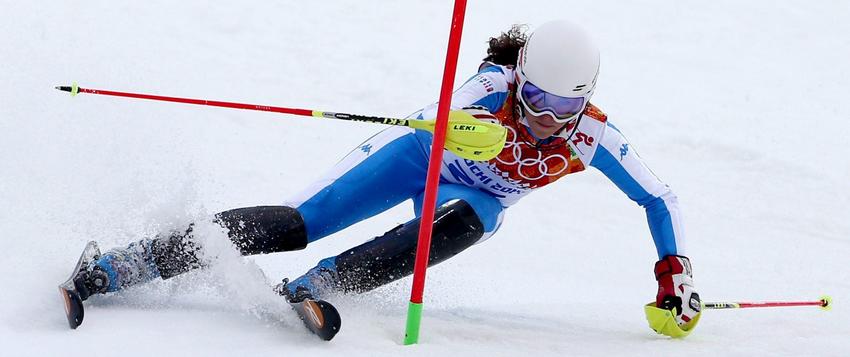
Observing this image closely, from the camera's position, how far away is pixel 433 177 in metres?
2.66

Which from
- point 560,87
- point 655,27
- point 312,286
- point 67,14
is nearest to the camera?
point 312,286

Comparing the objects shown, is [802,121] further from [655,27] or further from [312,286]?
[312,286]

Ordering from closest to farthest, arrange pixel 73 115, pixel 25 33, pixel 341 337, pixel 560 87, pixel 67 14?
1. pixel 341 337
2. pixel 560 87
3. pixel 73 115
4. pixel 25 33
5. pixel 67 14

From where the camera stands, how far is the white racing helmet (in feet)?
10.5

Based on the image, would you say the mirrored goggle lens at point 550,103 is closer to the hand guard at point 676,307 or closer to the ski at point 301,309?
the hand guard at point 676,307

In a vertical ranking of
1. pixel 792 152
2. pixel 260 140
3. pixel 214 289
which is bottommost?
pixel 792 152

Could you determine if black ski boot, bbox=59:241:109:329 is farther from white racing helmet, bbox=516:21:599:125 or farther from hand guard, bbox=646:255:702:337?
hand guard, bbox=646:255:702:337

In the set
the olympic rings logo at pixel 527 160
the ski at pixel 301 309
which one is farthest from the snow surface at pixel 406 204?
the olympic rings logo at pixel 527 160

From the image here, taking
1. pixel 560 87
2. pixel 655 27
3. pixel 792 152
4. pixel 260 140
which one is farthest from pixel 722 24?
pixel 560 87

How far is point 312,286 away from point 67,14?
5686mm

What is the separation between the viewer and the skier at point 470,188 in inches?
118

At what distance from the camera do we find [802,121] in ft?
26.4

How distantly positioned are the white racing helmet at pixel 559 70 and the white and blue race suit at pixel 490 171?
6.0 inches

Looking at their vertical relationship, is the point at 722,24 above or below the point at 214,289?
below
